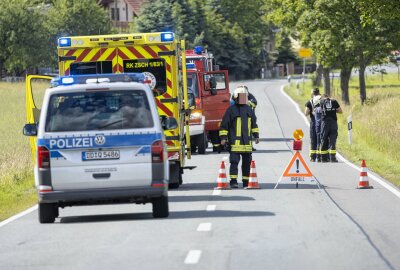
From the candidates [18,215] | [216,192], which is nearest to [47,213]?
[18,215]

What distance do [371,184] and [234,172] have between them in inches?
105

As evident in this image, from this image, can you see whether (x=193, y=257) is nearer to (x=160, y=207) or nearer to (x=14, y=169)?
(x=160, y=207)

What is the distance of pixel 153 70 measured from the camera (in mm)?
20875

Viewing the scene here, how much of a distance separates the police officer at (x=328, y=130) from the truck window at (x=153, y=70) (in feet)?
25.8

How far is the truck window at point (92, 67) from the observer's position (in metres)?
20.8

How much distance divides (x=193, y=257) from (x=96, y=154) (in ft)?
12.7

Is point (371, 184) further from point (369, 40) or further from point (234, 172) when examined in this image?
point (369, 40)

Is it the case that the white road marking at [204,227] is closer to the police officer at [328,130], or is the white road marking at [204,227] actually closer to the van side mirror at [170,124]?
the van side mirror at [170,124]

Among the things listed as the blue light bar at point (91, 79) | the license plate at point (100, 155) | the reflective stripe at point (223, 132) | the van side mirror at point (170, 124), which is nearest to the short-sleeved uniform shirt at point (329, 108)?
the reflective stripe at point (223, 132)

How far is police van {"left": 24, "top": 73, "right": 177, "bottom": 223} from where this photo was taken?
601 inches

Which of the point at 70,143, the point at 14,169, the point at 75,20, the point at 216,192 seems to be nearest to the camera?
the point at 70,143

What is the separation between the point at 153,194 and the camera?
15.3 m

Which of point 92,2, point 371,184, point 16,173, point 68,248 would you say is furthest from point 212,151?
point 92,2

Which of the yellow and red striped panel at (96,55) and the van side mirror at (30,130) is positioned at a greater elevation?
the yellow and red striped panel at (96,55)
